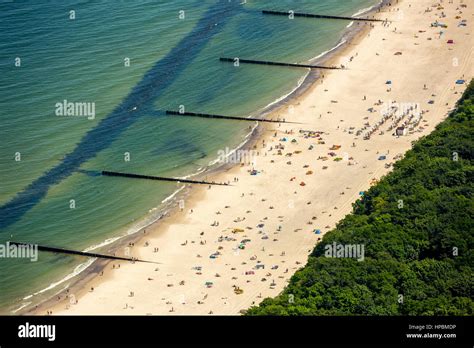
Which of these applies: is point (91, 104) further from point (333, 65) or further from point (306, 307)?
point (306, 307)

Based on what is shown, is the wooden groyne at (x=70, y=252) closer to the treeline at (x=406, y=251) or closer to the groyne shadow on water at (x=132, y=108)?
the groyne shadow on water at (x=132, y=108)

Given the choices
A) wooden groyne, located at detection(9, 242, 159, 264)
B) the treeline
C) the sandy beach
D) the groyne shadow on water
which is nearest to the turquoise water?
the groyne shadow on water

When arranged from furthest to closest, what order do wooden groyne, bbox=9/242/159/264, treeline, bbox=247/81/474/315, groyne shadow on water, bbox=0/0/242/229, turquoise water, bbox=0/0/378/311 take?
groyne shadow on water, bbox=0/0/242/229
turquoise water, bbox=0/0/378/311
wooden groyne, bbox=9/242/159/264
treeline, bbox=247/81/474/315

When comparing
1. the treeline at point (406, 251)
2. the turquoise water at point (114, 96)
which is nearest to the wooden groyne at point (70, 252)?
the turquoise water at point (114, 96)

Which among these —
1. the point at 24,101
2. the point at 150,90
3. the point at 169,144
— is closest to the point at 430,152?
the point at 169,144

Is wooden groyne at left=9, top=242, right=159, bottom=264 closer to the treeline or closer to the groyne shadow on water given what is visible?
the groyne shadow on water

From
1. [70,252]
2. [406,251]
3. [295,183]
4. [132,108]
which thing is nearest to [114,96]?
[132,108]
